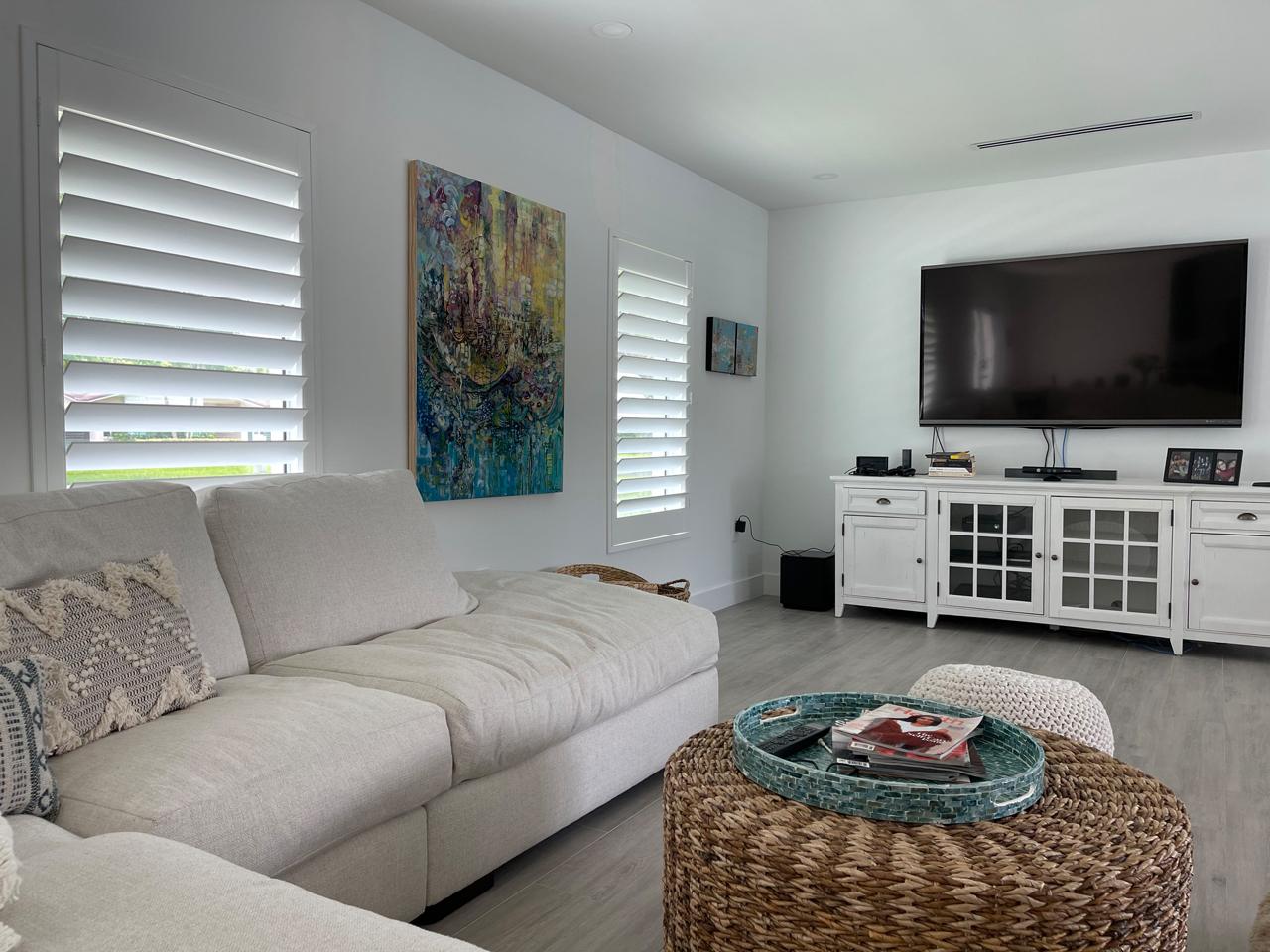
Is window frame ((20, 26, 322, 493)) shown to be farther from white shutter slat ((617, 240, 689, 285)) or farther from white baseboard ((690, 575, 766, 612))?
white baseboard ((690, 575, 766, 612))

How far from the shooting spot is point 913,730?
5.13 feet

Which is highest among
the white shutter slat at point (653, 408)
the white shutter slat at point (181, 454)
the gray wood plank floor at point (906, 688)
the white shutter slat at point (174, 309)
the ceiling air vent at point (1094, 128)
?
the ceiling air vent at point (1094, 128)

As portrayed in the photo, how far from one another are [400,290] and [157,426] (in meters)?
0.96

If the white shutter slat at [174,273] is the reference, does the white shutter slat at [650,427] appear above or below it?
below

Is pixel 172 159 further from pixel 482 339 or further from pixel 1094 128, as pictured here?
pixel 1094 128

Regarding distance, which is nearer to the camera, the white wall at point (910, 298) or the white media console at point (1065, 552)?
the white media console at point (1065, 552)

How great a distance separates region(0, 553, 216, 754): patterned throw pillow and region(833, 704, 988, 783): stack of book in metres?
1.21

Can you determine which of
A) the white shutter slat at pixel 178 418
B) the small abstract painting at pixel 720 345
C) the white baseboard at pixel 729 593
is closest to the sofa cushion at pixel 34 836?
the white shutter slat at pixel 178 418

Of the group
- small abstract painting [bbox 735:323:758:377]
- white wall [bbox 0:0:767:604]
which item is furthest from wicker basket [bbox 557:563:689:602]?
small abstract painting [bbox 735:323:758:377]

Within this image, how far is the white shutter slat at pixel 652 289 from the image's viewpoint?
14.0ft

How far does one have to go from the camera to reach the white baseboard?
4969 mm

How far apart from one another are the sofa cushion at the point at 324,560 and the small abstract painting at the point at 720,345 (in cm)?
264

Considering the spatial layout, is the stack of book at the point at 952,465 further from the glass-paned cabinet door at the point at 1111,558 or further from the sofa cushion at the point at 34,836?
the sofa cushion at the point at 34,836

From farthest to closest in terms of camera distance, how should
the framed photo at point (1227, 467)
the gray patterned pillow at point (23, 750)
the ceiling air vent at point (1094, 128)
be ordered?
the framed photo at point (1227, 467), the ceiling air vent at point (1094, 128), the gray patterned pillow at point (23, 750)
